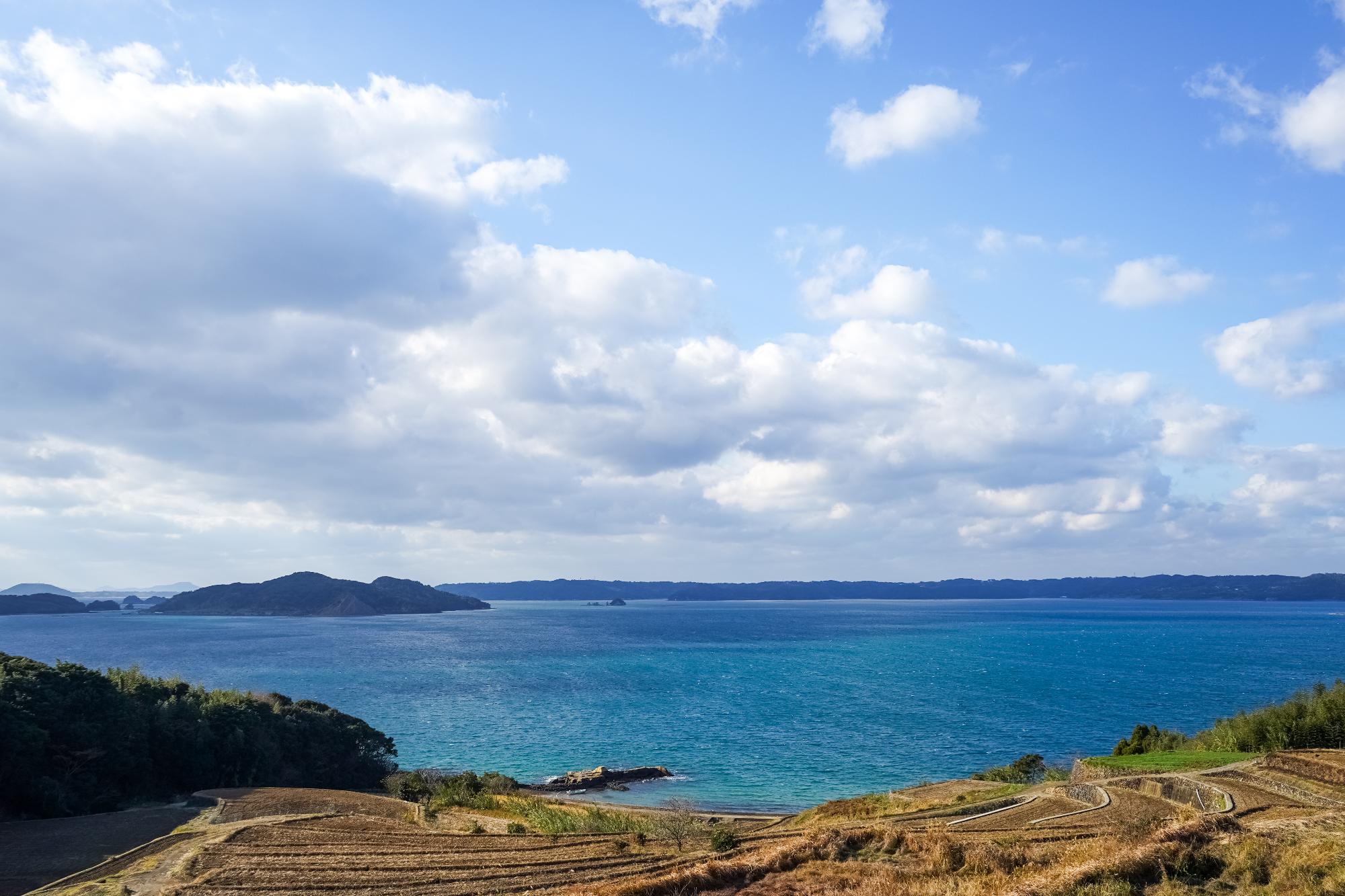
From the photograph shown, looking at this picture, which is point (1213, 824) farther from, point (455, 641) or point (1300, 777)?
point (455, 641)

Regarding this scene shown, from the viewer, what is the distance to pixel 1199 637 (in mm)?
141875

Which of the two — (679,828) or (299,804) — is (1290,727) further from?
(299,804)

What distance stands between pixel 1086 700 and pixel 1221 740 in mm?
42075

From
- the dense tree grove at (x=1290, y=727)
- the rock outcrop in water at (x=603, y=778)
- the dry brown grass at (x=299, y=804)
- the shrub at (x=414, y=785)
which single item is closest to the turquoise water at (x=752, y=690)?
the rock outcrop in water at (x=603, y=778)

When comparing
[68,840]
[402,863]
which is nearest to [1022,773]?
[402,863]

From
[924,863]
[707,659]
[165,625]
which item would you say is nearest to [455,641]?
[707,659]

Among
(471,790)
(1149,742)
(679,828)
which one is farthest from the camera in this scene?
(1149,742)

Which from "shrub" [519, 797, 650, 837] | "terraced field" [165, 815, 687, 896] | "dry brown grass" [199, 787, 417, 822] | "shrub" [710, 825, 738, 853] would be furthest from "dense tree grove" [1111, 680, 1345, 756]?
"dry brown grass" [199, 787, 417, 822]

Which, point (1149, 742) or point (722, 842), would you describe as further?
point (1149, 742)

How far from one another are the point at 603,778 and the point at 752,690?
3700 centimetres

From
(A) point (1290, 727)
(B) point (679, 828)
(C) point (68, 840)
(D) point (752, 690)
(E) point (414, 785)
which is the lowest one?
(D) point (752, 690)

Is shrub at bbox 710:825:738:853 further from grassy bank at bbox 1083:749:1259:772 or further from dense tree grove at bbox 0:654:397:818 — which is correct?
dense tree grove at bbox 0:654:397:818

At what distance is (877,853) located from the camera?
55.9 feet

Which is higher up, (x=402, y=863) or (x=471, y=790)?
(x=402, y=863)
